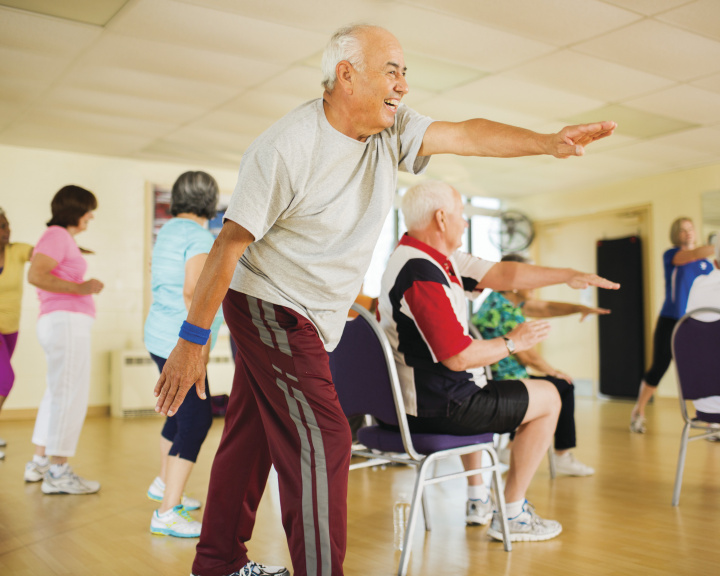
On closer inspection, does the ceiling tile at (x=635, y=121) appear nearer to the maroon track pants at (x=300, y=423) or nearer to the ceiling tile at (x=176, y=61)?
the ceiling tile at (x=176, y=61)

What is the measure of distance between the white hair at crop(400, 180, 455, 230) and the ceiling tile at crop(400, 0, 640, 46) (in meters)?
1.66

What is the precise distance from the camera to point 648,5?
3.73 m

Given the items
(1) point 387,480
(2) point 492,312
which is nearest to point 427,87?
(2) point 492,312

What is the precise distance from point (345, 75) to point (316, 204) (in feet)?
0.92

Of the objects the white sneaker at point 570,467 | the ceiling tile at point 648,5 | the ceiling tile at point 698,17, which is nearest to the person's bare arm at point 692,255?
the ceiling tile at point 698,17

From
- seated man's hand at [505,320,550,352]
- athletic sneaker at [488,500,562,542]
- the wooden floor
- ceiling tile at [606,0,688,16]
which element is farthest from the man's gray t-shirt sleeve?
ceiling tile at [606,0,688,16]

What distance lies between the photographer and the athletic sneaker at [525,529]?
2474mm

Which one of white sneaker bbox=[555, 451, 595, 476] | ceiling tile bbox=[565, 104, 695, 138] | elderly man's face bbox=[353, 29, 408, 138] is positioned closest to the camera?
elderly man's face bbox=[353, 29, 408, 138]

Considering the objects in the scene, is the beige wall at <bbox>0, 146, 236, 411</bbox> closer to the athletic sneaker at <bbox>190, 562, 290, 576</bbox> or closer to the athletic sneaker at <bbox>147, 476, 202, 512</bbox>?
the athletic sneaker at <bbox>147, 476, 202, 512</bbox>

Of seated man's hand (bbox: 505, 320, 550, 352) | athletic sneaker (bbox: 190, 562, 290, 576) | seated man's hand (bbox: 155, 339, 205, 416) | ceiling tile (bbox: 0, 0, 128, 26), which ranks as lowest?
athletic sneaker (bbox: 190, 562, 290, 576)

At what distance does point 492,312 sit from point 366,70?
217 cm

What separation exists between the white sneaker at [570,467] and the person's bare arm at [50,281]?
2.42 meters

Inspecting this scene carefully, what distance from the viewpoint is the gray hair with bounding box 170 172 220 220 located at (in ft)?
9.17

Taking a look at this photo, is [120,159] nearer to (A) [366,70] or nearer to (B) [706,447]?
(B) [706,447]
